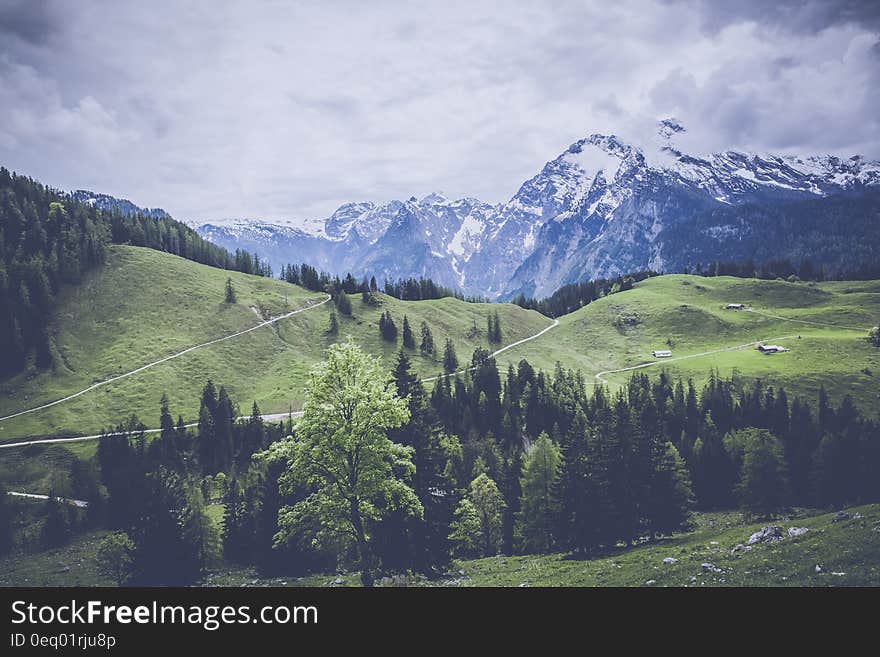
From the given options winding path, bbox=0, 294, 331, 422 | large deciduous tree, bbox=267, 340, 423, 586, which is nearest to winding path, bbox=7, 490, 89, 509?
winding path, bbox=0, 294, 331, 422

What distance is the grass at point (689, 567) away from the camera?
78.8 feet

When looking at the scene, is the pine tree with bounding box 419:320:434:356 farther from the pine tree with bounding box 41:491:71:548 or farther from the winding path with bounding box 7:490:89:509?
the pine tree with bounding box 41:491:71:548

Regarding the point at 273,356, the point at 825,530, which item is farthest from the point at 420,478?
the point at 273,356

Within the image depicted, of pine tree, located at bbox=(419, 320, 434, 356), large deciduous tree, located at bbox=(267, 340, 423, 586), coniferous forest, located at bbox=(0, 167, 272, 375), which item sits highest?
coniferous forest, located at bbox=(0, 167, 272, 375)

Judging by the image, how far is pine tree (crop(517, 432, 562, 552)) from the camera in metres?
55.4

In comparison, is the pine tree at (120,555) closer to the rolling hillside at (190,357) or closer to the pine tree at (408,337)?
the rolling hillside at (190,357)

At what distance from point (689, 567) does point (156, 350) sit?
6074 inches

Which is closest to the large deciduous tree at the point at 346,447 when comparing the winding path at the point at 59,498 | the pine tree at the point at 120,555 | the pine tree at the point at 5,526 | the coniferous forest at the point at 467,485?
the coniferous forest at the point at 467,485

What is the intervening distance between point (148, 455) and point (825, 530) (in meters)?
98.2

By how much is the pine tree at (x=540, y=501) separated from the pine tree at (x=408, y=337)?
12671cm

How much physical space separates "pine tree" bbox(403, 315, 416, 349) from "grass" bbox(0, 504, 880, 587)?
127027 mm

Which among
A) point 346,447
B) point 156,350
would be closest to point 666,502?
point 346,447

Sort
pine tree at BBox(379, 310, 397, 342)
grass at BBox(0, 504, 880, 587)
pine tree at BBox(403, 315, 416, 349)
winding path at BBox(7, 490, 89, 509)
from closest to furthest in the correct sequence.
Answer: grass at BBox(0, 504, 880, 587), winding path at BBox(7, 490, 89, 509), pine tree at BBox(403, 315, 416, 349), pine tree at BBox(379, 310, 397, 342)
